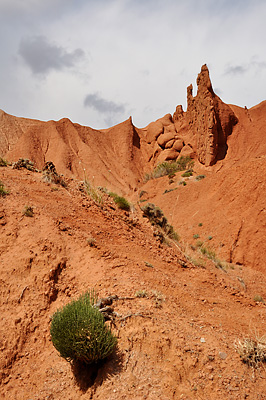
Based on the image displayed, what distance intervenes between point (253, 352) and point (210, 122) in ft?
115

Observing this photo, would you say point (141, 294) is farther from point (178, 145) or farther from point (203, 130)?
point (178, 145)

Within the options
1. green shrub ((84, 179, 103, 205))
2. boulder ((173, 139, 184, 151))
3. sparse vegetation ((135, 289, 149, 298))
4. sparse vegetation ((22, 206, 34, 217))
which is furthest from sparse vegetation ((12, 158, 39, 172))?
boulder ((173, 139, 184, 151))

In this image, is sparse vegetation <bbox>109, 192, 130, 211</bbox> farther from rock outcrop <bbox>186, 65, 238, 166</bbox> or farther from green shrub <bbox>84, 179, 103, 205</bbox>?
rock outcrop <bbox>186, 65, 238, 166</bbox>

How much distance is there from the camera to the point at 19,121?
48.0m

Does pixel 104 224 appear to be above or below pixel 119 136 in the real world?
below

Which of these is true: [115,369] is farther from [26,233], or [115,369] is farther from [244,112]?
[244,112]

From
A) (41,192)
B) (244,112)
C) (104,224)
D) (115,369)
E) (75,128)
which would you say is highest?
(75,128)

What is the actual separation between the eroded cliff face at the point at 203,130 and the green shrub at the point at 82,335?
110 ft

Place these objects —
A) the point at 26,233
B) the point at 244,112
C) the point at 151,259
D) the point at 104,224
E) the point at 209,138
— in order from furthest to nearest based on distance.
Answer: the point at 244,112 < the point at 209,138 < the point at 104,224 < the point at 151,259 < the point at 26,233

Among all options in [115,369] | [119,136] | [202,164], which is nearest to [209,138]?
[202,164]

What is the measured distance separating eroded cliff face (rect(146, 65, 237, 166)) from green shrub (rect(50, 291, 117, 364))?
3344 centimetres

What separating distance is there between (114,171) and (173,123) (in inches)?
619

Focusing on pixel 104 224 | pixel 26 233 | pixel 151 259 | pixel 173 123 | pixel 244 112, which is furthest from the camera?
pixel 173 123

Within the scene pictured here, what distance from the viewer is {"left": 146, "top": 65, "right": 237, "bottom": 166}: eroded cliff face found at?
35656mm
